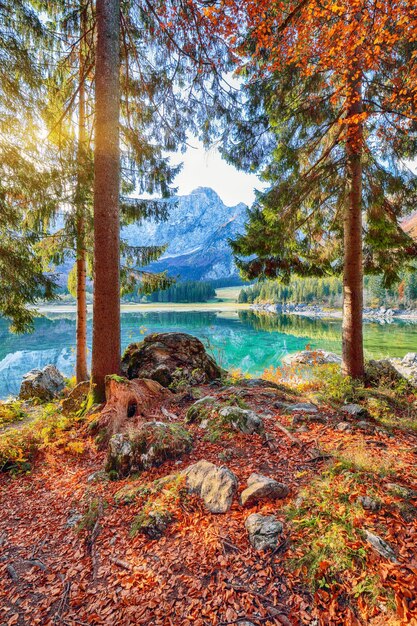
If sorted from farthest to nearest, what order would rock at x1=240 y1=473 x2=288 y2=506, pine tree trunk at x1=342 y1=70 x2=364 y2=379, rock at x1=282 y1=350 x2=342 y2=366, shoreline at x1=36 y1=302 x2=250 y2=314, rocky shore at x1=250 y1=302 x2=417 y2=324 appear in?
shoreline at x1=36 y1=302 x2=250 y2=314 → rocky shore at x1=250 y1=302 x2=417 y2=324 → rock at x1=282 y1=350 x2=342 y2=366 → pine tree trunk at x1=342 y1=70 x2=364 y2=379 → rock at x1=240 y1=473 x2=288 y2=506

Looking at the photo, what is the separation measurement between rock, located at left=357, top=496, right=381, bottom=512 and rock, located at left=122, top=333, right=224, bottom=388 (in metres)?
3.31

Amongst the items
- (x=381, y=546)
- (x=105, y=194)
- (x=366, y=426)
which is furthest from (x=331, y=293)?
(x=381, y=546)

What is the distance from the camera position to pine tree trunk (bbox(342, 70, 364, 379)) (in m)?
4.97

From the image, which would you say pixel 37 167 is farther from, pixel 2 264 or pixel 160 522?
pixel 160 522

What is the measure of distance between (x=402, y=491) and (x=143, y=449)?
7.64ft

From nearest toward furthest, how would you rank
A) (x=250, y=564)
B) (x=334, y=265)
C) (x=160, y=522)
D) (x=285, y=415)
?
(x=250, y=564) < (x=160, y=522) < (x=285, y=415) < (x=334, y=265)

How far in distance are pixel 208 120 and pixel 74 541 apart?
702 cm

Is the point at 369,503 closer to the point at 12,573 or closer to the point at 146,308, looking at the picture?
the point at 12,573

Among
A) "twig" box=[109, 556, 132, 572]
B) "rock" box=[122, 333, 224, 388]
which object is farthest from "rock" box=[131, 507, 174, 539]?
"rock" box=[122, 333, 224, 388]

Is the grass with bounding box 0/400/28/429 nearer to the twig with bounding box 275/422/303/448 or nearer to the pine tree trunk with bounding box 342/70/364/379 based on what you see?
the twig with bounding box 275/422/303/448

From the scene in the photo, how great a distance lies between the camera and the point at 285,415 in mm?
3830

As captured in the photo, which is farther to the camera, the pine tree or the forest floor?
the pine tree

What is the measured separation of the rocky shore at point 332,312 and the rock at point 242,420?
169 feet

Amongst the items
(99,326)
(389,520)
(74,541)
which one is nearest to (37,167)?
(99,326)
